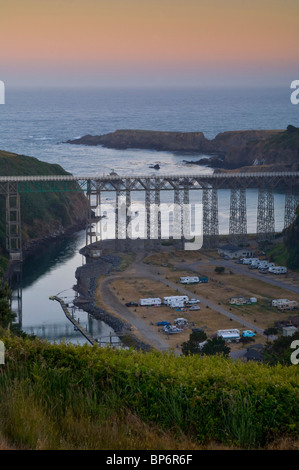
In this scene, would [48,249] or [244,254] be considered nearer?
[244,254]

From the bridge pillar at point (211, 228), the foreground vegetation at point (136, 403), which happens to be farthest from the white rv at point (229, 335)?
the bridge pillar at point (211, 228)

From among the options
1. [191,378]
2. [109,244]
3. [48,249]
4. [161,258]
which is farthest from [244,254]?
[191,378]

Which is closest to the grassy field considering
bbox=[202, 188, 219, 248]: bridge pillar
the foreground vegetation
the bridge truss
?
bbox=[202, 188, 219, 248]: bridge pillar

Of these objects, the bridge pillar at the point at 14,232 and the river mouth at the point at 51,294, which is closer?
the river mouth at the point at 51,294

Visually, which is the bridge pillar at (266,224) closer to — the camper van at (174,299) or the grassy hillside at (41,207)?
the grassy hillside at (41,207)

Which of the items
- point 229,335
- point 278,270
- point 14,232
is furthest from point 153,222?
point 229,335

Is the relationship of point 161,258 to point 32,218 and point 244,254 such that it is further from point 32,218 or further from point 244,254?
point 32,218
